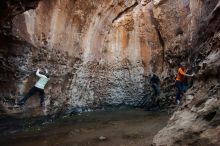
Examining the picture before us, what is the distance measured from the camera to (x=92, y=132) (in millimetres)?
10773

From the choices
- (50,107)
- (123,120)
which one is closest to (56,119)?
(50,107)

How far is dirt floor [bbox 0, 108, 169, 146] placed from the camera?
9367mm

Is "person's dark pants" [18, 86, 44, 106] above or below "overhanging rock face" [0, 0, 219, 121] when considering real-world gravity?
below

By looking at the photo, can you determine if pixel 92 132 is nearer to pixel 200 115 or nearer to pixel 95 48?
pixel 95 48

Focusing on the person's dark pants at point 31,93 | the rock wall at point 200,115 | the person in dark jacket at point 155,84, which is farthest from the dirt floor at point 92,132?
the rock wall at point 200,115

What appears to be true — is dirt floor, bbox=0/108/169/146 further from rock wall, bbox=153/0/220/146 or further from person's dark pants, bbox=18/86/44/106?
rock wall, bbox=153/0/220/146

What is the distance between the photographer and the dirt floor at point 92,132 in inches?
369

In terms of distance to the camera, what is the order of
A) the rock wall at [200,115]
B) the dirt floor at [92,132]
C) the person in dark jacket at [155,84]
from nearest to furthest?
the rock wall at [200,115] < the dirt floor at [92,132] < the person in dark jacket at [155,84]

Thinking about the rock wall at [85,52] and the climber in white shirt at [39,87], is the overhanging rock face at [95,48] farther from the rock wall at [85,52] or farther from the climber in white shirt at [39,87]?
the climber in white shirt at [39,87]

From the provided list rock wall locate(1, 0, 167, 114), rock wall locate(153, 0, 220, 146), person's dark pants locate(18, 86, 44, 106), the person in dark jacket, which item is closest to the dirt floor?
person's dark pants locate(18, 86, 44, 106)

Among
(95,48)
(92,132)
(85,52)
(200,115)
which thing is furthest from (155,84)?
(200,115)

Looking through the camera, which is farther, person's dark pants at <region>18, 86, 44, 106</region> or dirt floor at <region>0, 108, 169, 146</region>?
person's dark pants at <region>18, 86, 44, 106</region>

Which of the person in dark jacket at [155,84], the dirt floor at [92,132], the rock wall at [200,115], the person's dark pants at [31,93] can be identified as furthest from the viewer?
the person in dark jacket at [155,84]

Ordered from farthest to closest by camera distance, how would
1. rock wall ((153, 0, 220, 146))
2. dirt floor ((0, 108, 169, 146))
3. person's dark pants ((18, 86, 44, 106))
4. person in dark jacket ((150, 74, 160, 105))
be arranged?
person in dark jacket ((150, 74, 160, 105)) < person's dark pants ((18, 86, 44, 106)) < dirt floor ((0, 108, 169, 146)) < rock wall ((153, 0, 220, 146))
